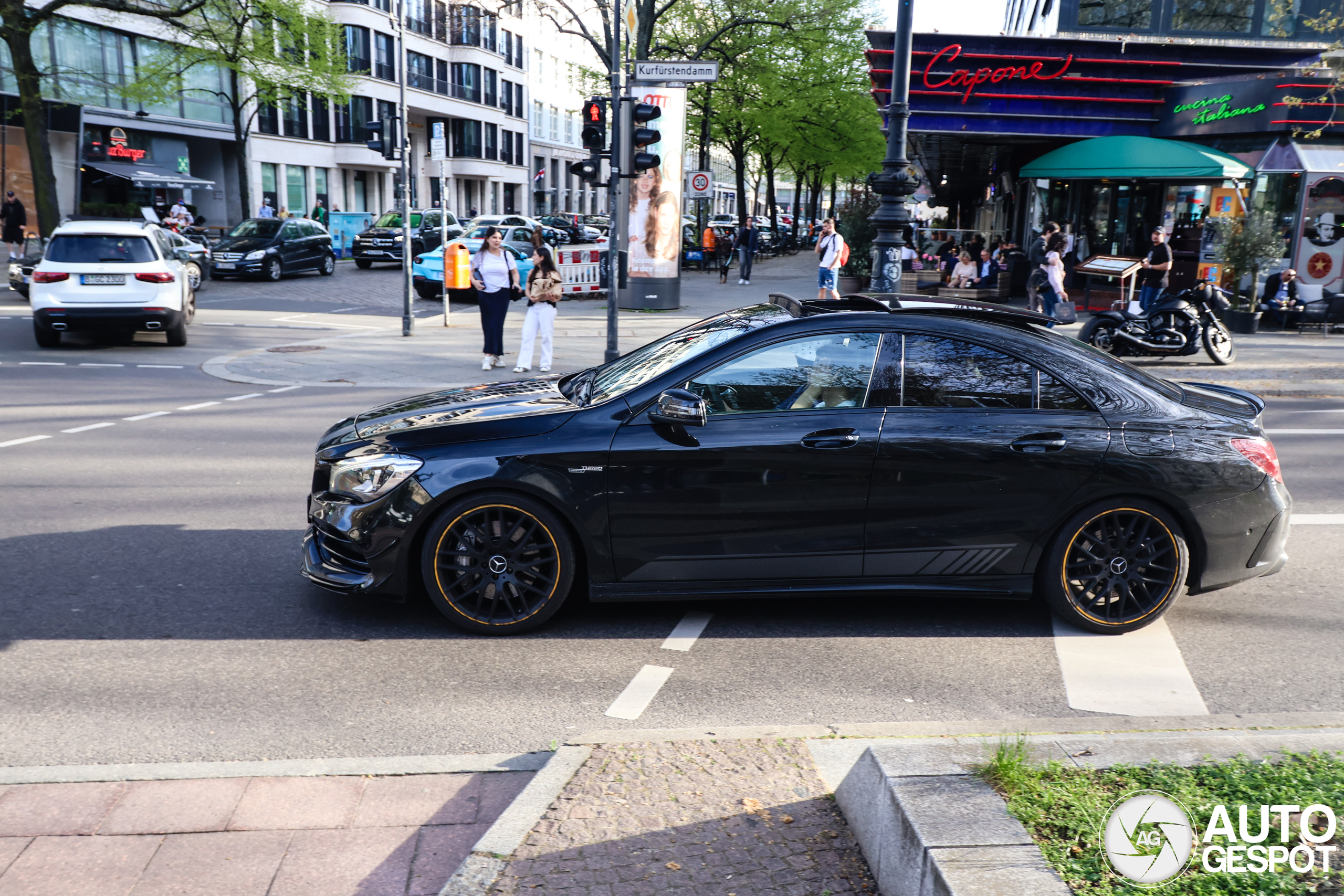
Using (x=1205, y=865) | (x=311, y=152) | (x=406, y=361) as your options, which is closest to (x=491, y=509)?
(x=1205, y=865)

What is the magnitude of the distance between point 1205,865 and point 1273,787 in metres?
0.46

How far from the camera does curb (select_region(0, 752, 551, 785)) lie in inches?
144

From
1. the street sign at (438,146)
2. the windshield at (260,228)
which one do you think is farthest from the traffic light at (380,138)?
the windshield at (260,228)

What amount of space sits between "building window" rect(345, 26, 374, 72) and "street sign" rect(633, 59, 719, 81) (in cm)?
4303

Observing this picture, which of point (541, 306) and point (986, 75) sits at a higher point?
point (986, 75)

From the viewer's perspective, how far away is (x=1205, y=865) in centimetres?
270

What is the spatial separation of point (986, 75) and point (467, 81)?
51.8 m

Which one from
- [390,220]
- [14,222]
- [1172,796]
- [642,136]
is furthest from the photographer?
[390,220]

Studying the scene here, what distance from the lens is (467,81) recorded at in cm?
6750

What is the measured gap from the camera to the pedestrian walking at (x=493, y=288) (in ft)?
45.1

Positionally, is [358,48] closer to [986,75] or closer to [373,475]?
[986,75]

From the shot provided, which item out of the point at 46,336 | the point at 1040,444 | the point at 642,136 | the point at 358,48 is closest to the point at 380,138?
the point at 46,336

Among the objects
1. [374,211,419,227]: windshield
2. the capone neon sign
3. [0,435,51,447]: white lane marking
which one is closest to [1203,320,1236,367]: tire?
the capone neon sign

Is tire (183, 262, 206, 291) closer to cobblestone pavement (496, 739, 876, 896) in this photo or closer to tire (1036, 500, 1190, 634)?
tire (1036, 500, 1190, 634)
